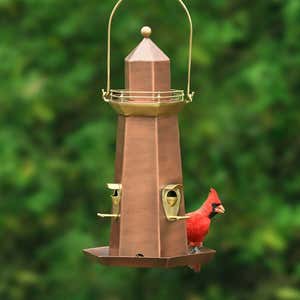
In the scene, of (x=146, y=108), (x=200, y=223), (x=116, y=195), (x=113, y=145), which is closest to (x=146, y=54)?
(x=146, y=108)

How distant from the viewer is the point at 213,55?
456 inches

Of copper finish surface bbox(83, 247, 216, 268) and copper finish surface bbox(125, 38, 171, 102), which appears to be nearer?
copper finish surface bbox(83, 247, 216, 268)

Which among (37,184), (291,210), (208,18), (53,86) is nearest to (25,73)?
(53,86)

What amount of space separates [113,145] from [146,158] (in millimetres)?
5505

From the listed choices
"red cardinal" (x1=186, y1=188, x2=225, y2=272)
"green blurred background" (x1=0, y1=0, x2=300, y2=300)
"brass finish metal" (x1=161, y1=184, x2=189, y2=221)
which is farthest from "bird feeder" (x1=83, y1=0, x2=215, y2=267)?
"green blurred background" (x1=0, y1=0, x2=300, y2=300)

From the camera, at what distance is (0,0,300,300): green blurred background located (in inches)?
438

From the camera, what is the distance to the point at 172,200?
594cm

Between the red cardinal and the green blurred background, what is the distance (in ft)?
15.7

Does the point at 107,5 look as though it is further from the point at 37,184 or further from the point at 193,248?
the point at 193,248

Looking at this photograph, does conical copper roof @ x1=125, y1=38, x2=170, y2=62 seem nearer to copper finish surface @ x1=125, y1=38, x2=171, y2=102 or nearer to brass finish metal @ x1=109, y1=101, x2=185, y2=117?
copper finish surface @ x1=125, y1=38, x2=171, y2=102

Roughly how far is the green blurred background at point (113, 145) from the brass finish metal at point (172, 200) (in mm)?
4962

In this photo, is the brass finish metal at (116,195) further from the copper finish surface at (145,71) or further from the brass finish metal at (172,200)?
the copper finish surface at (145,71)

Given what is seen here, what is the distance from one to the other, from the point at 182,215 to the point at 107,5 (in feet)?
17.9

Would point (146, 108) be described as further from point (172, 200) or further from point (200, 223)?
point (200, 223)
